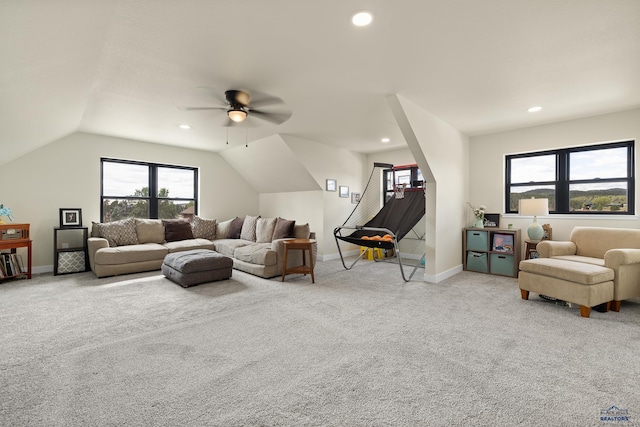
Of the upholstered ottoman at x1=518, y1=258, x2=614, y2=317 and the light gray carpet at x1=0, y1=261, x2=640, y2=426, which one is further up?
the upholstered ottoman at x1=518, y1=258, x2=614, y2=317

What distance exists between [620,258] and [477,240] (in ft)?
6.17

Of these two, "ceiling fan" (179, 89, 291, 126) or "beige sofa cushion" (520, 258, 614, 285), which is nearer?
"beige sofa cushion" (520, 258, 614, 285)

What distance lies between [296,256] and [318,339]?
2.36m

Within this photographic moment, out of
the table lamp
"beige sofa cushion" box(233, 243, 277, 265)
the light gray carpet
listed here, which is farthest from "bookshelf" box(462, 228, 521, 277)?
"beige sofa cushion" box(233, 243, 277, 265)

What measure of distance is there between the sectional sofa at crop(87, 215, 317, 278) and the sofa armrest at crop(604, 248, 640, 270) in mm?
3631

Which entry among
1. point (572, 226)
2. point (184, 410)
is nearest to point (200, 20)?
point (184, 410)

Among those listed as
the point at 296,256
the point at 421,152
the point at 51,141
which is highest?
the point at 51,141

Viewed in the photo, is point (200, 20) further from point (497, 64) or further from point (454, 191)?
point (454, 191)

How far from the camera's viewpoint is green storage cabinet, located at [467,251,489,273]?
4.66 m

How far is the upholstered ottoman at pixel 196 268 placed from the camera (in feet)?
12.2

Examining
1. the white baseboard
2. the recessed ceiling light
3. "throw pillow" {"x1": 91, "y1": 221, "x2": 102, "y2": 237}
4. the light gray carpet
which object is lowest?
the light gray carpet

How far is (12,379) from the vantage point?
1.73m

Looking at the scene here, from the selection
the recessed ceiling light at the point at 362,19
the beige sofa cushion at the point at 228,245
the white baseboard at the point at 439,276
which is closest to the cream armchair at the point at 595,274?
the white baseboard at the point at 439,276

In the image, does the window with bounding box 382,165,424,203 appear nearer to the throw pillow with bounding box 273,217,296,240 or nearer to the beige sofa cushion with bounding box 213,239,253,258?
the throw pillow with bounding box 273,217,296,240
